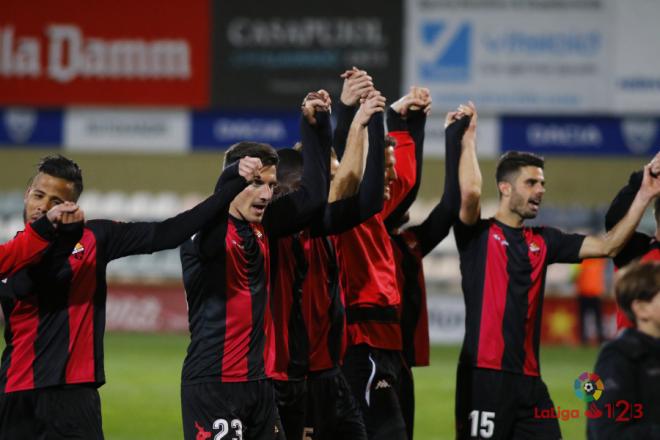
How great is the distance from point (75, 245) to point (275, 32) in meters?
12.0

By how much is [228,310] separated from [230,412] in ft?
1.39

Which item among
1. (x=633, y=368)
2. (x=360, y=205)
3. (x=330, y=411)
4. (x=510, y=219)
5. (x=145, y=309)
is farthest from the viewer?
(x=145, y=309)

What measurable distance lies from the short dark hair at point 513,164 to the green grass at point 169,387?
3.66 meters

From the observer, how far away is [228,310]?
15.9 ft

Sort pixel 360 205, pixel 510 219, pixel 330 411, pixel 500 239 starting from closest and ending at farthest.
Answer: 1. pixel 360 205
2. pixel 330 411
3. pixel 500 239
4. pixel 510 219

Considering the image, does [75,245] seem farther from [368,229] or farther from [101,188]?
[101,188]

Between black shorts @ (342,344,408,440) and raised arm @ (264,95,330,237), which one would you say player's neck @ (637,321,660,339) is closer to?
raised arm @ (264,95,330,237)

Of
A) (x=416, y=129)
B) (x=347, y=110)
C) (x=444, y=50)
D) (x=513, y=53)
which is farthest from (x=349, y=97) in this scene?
(x=513, y=53)

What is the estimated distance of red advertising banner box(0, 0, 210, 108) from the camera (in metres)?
17.0

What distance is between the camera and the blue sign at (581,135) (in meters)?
17.1

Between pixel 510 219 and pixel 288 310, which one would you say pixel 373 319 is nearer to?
pixel 288 310

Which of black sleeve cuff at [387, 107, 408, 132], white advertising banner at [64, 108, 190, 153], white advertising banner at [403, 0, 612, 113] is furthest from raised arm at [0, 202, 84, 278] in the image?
white advertising banner at [64, 108, 190, 153]

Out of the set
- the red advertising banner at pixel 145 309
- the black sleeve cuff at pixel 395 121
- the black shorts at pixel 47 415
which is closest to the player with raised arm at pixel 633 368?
the black shorts at pixel 47 415

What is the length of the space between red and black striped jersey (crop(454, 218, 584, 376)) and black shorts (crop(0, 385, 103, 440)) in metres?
2.03
